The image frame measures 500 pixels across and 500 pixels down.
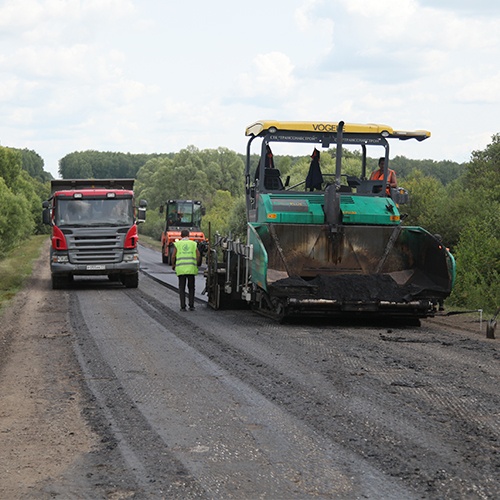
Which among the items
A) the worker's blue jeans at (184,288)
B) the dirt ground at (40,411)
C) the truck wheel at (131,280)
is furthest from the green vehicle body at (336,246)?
the truck wheel at (131,280)

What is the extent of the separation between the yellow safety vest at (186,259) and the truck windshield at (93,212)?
6.42 meters

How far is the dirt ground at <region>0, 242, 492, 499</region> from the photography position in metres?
5.89

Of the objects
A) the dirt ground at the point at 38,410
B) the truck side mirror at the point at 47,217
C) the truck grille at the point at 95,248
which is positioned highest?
the truck side mirror at the point at 47,217

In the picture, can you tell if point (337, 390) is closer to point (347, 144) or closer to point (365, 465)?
point (365, 465)

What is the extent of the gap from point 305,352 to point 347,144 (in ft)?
18.3

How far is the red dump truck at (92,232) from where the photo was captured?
23594 mm

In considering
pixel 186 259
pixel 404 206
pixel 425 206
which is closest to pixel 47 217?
pixel 186 259

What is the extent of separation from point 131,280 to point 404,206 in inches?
1270

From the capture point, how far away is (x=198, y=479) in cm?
567

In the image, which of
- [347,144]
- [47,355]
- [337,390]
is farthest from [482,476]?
[347,144]

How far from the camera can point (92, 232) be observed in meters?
23.7

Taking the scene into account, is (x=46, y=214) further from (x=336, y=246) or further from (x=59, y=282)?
(x=336, y=246)

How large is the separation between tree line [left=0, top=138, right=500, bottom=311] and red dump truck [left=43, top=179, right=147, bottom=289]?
315cm

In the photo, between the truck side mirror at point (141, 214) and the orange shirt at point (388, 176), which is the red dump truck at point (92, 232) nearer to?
the truck side mirror at point (141, 214)
